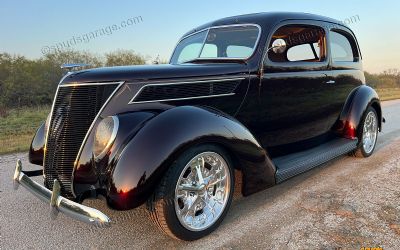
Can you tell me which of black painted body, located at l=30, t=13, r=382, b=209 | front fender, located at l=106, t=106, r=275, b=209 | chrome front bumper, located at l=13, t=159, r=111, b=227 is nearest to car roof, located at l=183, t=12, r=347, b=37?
black painted body, located at l=30, t=13, r=382, b=209

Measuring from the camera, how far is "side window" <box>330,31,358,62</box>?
4.91m

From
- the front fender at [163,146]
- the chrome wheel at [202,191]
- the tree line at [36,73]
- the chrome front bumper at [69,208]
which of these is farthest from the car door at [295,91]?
the tree line at [36,73]

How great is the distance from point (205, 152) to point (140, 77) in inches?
33.6

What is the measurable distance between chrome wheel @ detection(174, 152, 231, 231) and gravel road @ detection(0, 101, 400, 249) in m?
0.17

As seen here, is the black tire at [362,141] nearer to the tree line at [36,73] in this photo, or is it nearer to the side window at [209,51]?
the side window at [209,51]

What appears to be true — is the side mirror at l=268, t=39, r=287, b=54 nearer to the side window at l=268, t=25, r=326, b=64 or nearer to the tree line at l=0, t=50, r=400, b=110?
the side window at l=268, t=25, r=326, b=64

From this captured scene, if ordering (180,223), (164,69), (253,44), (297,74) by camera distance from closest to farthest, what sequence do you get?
1. (180,223)
2. (164,69)
3. (253,44)
4. (297,74)

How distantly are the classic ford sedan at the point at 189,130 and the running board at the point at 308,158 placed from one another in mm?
17

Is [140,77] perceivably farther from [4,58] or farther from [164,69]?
[4,58]

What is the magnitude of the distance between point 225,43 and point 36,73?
861 inches

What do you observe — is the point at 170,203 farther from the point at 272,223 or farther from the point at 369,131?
the point at 369,131

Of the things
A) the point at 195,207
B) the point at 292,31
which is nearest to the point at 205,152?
the point at 195,207

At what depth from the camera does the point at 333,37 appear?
16.2 ft

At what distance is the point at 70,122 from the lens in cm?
286
